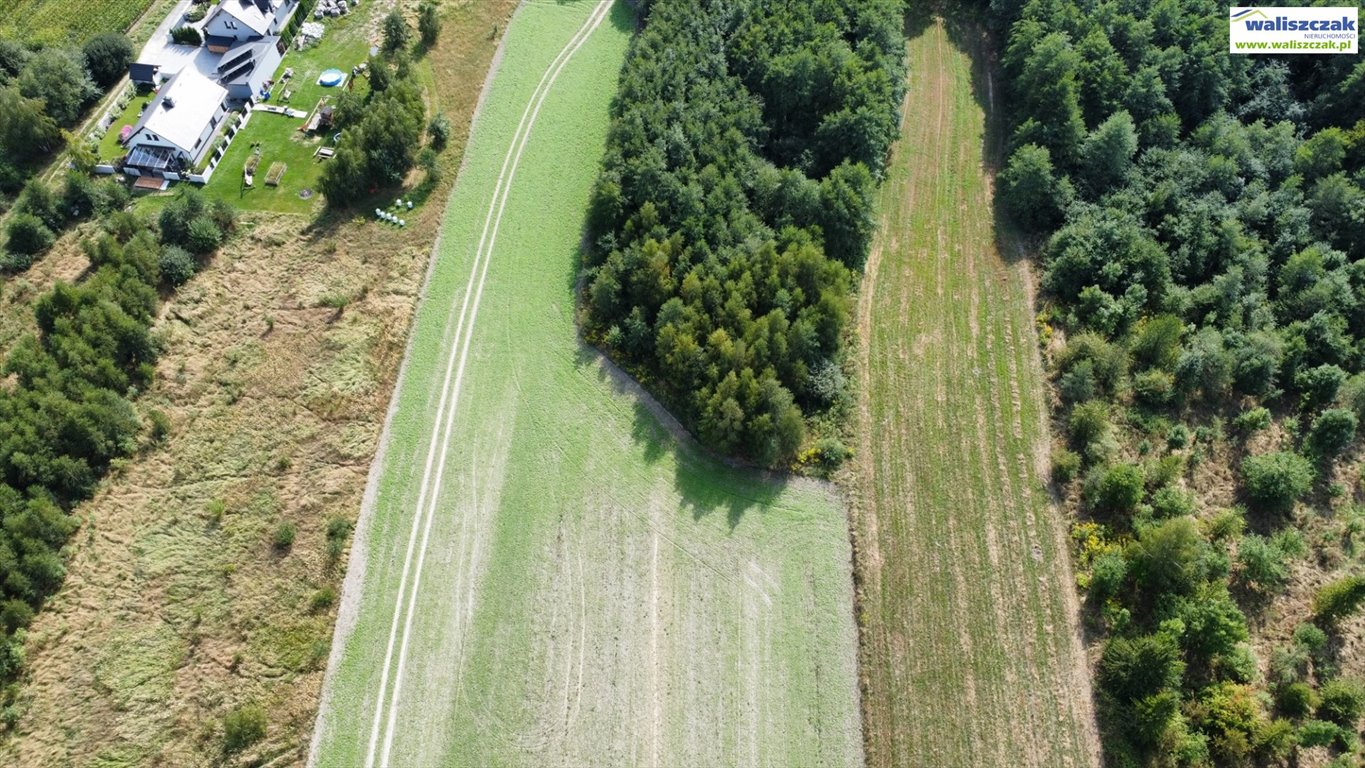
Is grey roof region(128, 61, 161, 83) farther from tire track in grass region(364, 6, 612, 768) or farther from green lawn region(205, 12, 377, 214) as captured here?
tire track in grass region(364, 6, 612, 768)

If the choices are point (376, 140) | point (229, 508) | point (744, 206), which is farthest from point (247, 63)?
point (744, 206)

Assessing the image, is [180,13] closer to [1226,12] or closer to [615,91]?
[615,91]

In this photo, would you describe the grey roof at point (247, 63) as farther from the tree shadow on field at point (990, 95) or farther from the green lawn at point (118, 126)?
the tree shadow on field at point (990, 95)

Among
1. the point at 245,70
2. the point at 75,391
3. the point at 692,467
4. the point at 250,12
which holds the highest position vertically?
the point at 250,12

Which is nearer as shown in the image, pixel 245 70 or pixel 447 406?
pixel 447 406

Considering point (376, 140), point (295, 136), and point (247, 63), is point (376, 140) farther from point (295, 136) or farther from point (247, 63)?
point (247, 63)

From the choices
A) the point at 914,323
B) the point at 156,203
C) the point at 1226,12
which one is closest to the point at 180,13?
the point at 156,203

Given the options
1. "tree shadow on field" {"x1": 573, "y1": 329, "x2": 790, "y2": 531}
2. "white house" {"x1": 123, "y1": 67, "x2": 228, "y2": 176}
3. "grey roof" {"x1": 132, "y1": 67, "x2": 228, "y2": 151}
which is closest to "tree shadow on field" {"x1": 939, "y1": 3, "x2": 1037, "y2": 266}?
"tree shadow on field" {"x1": 573, "y1": 329, "x2": 790, "y2": 531}
